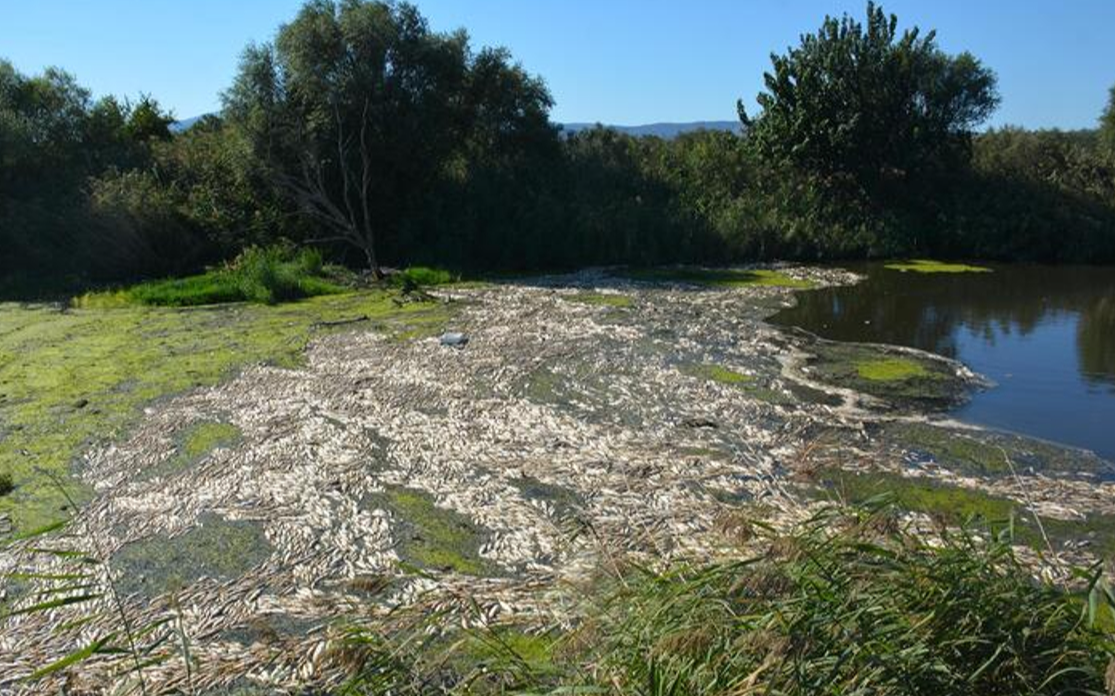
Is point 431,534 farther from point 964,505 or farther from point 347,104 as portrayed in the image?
point 347,104

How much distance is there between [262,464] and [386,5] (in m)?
A: 17.5

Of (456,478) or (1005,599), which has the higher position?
(1005,599)

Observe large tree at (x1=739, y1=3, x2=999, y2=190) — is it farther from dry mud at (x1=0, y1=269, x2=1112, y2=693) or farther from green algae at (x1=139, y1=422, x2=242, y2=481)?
green algae at (x1=139, y1=422, x2=242, y2=481)

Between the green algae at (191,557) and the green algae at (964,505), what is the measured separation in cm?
484

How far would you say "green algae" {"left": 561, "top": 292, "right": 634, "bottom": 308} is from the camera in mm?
18500

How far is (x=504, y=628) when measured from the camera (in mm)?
5484

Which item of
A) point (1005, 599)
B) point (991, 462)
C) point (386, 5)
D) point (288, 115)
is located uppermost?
point (386, 5)

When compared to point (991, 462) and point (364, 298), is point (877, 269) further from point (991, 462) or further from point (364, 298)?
point (991, 462)

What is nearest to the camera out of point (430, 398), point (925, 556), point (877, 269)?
point (925, 556)

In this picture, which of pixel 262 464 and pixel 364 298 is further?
pixel 364 298

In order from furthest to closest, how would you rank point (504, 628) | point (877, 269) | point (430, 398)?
1. point (877, 269)
2. point (430, 398)
3. point (504, 628)

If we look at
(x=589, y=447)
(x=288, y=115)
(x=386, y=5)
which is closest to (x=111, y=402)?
(x=589, y=447)

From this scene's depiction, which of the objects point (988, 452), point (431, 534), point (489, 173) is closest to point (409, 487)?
point (431, 534)

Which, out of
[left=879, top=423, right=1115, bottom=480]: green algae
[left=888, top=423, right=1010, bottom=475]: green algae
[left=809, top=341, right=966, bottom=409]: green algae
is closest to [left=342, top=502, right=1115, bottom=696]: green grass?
[left=888, top=423, right=1010, bottom=475]: green algae
